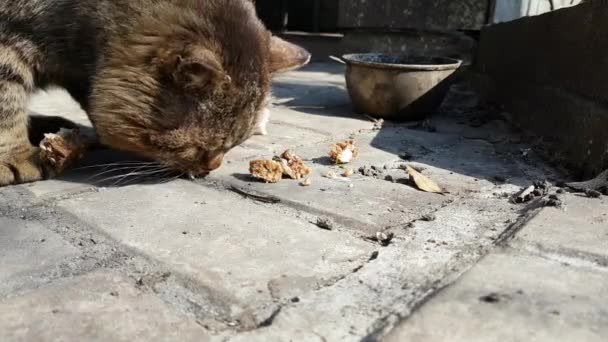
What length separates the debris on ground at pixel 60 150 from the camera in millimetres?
2150

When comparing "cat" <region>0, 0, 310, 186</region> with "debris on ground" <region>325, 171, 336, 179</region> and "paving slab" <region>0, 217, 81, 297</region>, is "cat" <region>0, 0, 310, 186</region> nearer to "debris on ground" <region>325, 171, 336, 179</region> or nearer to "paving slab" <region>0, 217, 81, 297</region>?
"debris on ground" <region>325, 171, 336, 179</region>

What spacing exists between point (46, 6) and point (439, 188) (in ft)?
5.26

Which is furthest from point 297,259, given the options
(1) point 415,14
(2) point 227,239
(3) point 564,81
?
(1) point 415,14

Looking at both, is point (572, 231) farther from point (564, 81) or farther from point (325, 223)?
point (564, 81)

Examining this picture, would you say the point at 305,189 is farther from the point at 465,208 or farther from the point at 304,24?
the point at 304,24

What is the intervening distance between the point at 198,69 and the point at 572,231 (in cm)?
125

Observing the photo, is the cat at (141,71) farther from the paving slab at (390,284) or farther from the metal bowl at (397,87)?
the metal bowl at (397,87)

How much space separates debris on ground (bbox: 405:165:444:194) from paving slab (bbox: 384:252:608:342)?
2.27ft

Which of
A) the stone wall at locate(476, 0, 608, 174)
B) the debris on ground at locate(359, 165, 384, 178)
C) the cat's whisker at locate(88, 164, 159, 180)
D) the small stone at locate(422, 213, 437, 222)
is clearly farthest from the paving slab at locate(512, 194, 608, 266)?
the cat's whisker at locate(88, 164, 159, 180)

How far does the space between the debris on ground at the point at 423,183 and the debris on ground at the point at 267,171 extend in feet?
1.66

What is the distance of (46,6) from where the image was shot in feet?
7.04

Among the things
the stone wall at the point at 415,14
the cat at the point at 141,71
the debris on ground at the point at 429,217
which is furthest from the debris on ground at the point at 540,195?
the stone wall at the point at 415,14

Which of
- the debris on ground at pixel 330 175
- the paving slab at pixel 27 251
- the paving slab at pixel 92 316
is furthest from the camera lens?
the debris on ground at pixel 330 175

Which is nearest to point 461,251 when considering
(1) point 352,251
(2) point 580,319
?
(1) point 352,251
